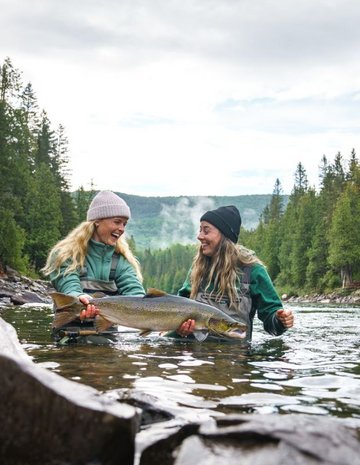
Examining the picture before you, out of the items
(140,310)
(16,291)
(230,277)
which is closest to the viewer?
(140,310)

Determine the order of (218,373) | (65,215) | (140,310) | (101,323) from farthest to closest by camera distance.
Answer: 1. (65,215)
2. (101,323)
3. (140,310)
4. (218,373)

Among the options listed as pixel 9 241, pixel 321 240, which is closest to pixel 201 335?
pixel 9 241

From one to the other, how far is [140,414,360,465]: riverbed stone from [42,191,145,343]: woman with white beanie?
5.61 metres

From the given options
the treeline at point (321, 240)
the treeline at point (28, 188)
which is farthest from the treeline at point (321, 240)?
the treeline at point (28, 188)

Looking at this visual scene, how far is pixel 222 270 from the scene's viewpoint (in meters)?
9.02

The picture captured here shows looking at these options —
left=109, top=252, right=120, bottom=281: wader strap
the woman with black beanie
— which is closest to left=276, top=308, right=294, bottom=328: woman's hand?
the woman with black beanie

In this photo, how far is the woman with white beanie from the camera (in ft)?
28.8

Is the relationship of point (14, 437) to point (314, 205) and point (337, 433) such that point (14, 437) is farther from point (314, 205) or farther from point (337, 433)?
point (314, 205)

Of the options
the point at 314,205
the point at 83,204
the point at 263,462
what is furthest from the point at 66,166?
the point at 263,462

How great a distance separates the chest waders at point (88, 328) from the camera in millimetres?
8430

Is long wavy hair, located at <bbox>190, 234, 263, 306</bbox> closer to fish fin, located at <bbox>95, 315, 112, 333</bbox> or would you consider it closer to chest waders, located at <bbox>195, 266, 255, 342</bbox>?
chest waders, located at <bbox>195, 266, 255, 342</bbox>

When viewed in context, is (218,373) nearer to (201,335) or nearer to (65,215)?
(201,335)

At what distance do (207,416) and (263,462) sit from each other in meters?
1.40

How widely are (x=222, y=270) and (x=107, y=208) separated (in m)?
1.91
